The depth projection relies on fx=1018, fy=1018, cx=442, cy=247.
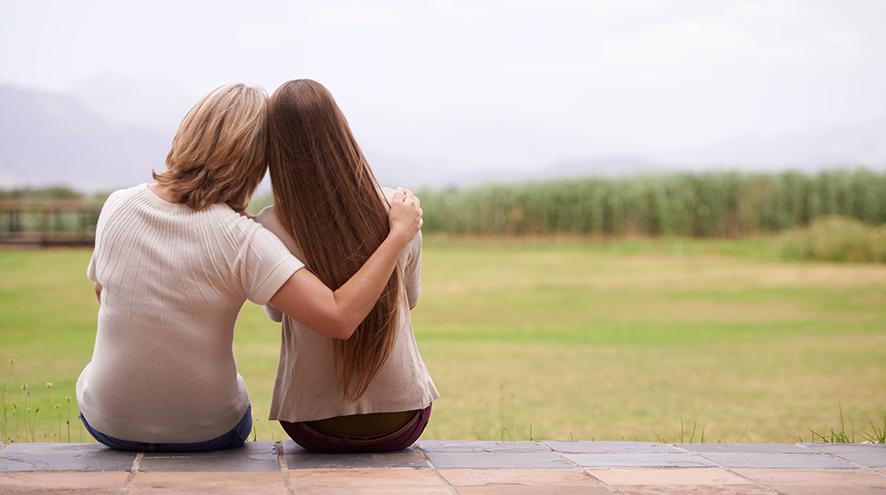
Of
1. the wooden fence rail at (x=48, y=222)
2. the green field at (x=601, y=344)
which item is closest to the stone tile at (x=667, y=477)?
the green field at (x=601, y=344)

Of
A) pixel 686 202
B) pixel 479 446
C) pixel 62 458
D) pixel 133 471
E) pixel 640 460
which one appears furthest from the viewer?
pixel 686 202

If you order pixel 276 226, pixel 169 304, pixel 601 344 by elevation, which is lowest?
pixel 601 344

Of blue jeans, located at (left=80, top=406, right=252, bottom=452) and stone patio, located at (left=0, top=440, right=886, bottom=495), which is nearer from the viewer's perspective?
stone patio, located at (left=0, top=440, right=886, bottom=495)

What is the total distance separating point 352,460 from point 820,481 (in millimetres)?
1062

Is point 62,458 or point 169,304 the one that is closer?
point 169,304

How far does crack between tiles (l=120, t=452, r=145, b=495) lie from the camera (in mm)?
2035

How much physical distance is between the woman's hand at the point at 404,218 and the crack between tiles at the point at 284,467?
56 centimetres

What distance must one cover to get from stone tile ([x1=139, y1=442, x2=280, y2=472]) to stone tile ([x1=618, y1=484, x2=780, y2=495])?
0.79 m

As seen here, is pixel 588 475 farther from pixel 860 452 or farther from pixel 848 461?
pixel 860 452

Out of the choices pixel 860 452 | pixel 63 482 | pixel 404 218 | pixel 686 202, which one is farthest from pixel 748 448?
pixel 686 202

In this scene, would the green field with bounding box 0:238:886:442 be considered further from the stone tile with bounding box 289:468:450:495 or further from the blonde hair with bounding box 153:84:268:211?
the blonde hair with bounding box 153:84:268:211

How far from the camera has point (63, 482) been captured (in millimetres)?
2096

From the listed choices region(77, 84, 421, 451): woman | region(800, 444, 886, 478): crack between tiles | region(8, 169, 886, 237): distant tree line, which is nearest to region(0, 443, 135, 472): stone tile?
region(77, 84, 421, 451): woman

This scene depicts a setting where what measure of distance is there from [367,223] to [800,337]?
7.78 m
